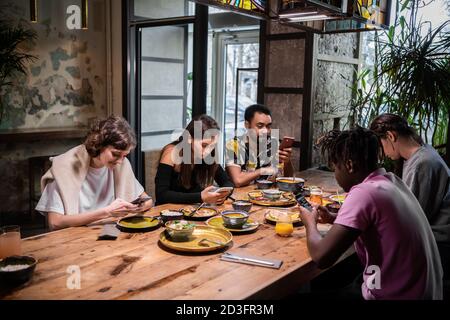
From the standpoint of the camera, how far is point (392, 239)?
5.01 ft

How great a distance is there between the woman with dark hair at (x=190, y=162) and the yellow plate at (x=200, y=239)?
2.18ft

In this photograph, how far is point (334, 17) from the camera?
8.84ft

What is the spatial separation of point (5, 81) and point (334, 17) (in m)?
3.64

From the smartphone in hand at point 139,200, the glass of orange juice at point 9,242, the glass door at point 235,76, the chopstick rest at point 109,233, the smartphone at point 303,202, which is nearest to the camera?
the glass of orange juice at point 9,242

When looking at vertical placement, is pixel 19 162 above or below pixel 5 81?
below

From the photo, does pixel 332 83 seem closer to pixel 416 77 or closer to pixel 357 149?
pixel 416 77

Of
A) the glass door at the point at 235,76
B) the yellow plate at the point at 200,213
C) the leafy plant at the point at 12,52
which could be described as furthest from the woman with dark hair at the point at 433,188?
the leafy plant at the point at 12,52

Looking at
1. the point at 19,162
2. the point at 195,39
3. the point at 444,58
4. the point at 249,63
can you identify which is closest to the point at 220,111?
the point at 249,63

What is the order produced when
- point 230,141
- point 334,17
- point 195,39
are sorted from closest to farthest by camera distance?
point 334,17
point 230,141
point 195,39

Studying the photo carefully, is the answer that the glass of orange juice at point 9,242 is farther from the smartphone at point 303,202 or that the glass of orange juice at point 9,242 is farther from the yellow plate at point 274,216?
the smartphone at point 303,202

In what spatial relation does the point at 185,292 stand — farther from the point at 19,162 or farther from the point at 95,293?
the point at 19,162

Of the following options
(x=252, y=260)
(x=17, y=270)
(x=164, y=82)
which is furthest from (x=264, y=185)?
(x=164, y=82)

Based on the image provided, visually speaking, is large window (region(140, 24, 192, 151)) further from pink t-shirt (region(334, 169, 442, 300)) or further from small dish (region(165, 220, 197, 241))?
pink t-shirt (region(334, 169, 442, 300))

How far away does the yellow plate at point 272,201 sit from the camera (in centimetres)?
Result: 262
